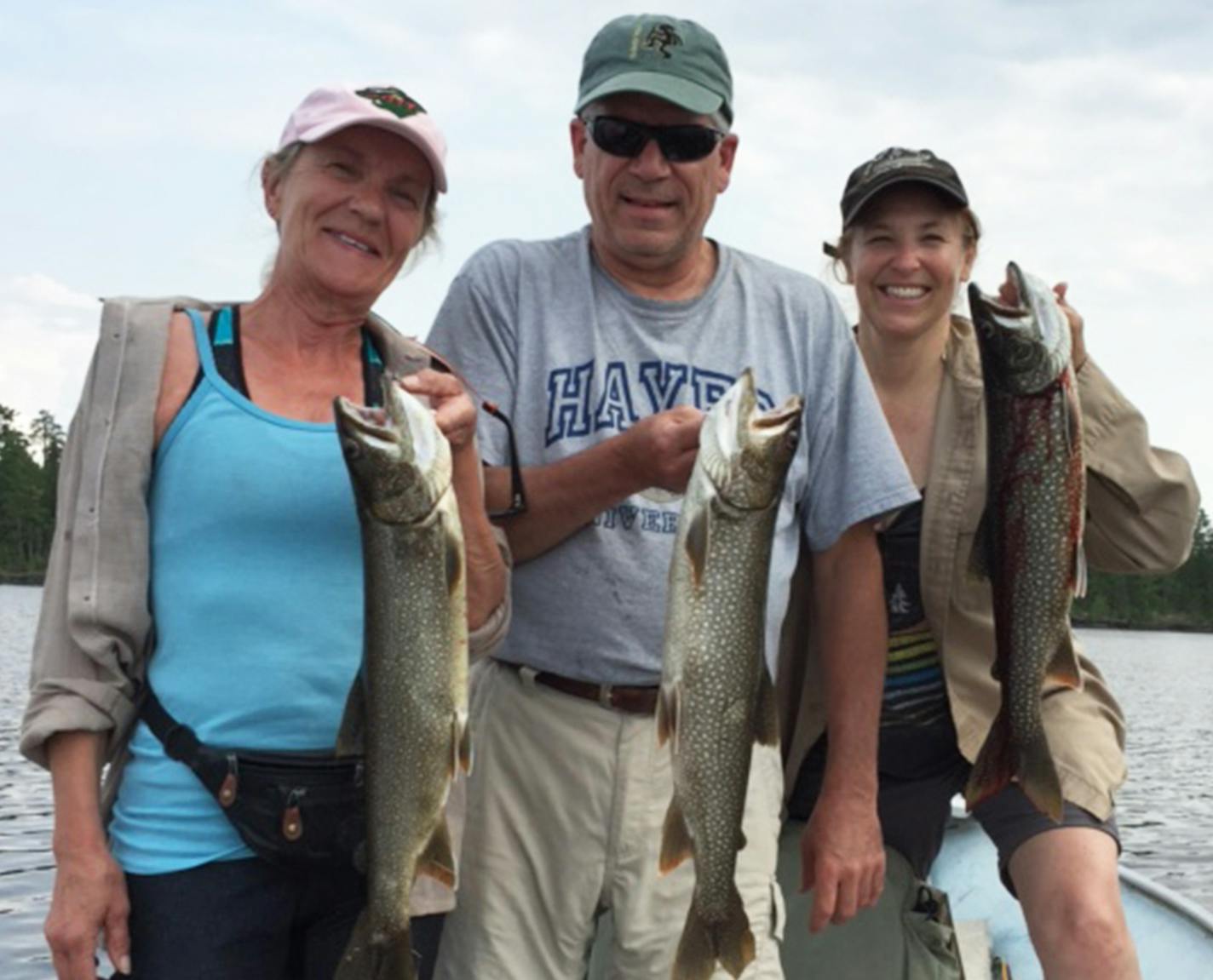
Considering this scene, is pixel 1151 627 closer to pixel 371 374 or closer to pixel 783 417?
pixel 783 417

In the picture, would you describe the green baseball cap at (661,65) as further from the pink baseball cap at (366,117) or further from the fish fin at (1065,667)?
the fish fin at (1065,667)

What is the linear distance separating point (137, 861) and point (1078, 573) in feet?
9.88

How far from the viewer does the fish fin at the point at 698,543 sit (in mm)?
3670

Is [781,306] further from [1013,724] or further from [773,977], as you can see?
[773,977]

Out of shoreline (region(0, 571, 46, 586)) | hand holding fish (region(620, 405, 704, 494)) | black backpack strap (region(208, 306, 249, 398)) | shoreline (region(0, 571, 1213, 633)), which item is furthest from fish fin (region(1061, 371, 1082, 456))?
shoreline (region(0, 571, 1213, 633))

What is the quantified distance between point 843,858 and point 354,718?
179cm

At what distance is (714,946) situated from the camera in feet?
12.8

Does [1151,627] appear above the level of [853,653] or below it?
below

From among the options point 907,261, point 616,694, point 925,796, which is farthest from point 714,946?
point 907,261

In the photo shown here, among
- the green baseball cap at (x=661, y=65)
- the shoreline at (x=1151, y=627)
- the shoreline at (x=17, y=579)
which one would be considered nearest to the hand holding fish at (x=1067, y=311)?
the green baseball cap at (x=661, y=65)

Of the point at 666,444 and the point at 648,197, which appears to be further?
the point at 648,197

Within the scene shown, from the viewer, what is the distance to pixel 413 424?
3.43m

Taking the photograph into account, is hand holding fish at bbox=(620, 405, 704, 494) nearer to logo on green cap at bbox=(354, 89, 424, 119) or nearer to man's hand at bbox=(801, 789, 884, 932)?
logo on green cap at bbox=(354, 89, 424, 119)

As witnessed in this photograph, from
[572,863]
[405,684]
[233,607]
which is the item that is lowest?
[572,863]
